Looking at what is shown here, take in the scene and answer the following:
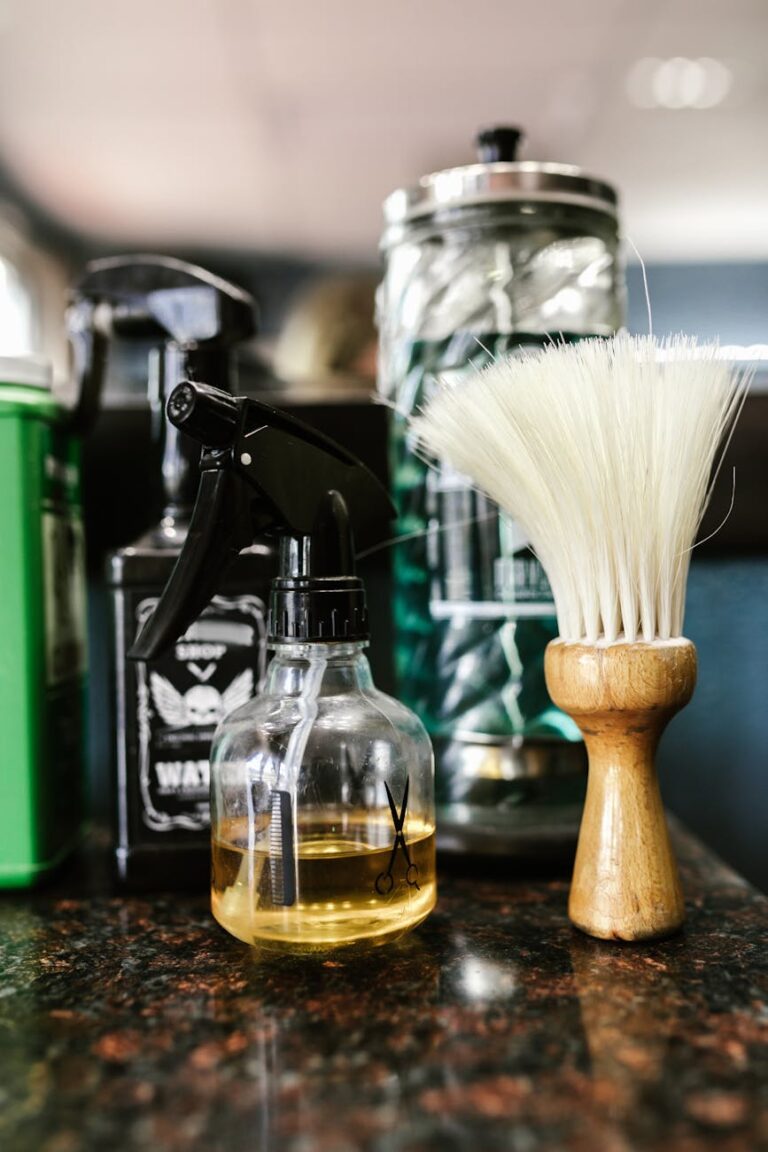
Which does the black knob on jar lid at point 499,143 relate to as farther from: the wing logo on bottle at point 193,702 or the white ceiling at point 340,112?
the wing logo on bottle at point 193,702

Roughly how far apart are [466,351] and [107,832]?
0.38m

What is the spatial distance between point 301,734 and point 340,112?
0.46 metres

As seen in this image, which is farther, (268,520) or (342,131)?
(342,131)

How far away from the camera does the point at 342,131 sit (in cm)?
69

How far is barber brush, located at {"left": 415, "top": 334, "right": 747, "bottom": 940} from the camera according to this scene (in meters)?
0.41

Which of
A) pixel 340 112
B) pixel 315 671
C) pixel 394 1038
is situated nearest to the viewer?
pixel 394 1038

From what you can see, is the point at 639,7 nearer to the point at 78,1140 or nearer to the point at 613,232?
the point at 613,232

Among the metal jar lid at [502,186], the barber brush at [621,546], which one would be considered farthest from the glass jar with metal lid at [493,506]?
the barber brush at [621,546]

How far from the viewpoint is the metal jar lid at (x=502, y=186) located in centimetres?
52


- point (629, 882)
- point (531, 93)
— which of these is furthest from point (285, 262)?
point (629, 882)

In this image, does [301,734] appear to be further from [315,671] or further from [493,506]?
[493,506]

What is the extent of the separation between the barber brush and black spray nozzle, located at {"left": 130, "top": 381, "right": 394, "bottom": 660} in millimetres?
78

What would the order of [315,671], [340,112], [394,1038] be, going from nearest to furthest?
[394,1038] < [315,671] < [340,112]

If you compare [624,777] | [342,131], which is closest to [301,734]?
[624,777]
